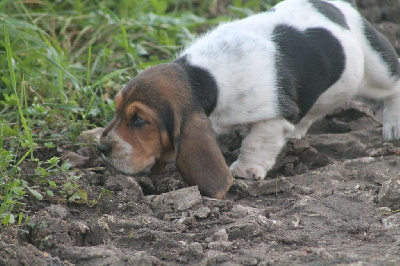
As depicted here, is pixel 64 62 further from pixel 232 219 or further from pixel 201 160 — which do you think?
pixel 232 219

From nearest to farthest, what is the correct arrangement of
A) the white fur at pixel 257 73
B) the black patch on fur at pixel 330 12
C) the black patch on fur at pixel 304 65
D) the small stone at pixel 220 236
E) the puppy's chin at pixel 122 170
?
the small stone at pixel 220 236 → the puppy's chin at pixel 122 170 → the white fur at pixel 257 73 → the black patch on fur at pixel 304 65 → the black patch on fur at pixel 330 12

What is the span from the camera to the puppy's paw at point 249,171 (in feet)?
18.2

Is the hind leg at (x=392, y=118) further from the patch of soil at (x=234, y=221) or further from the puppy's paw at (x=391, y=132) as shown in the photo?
the patch of soil at (x=234, y=221)

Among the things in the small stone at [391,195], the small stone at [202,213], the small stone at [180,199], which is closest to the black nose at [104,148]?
the small stone at [180,199]

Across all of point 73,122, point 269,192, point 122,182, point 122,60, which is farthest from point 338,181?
point 122,60

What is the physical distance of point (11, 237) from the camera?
388 cm

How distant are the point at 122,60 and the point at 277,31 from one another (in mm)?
2207

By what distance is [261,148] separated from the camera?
5652mm

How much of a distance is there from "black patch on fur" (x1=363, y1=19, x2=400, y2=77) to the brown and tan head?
6.42 feet

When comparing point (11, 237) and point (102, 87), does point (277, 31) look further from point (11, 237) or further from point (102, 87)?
point (11, 237)

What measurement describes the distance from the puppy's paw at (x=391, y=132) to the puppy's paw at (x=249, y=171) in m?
1.52

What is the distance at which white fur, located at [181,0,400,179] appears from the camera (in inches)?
217

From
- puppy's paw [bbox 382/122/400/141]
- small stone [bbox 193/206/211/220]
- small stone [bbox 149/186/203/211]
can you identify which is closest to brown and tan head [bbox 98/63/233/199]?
small stone [bbox 149/186/203/211]

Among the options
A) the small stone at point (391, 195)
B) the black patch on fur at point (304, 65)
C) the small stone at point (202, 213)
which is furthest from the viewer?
the black patch on fur at point (304, 65)
